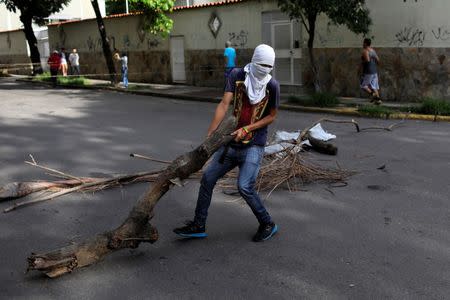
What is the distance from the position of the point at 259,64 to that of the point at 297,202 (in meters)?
2.10

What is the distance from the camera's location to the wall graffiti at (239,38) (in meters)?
18.4

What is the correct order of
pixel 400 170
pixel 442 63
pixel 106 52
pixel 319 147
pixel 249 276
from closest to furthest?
pixel 249 276
pixel 400 170
pixel 319 147
pixel 442 63
pixel 106 52

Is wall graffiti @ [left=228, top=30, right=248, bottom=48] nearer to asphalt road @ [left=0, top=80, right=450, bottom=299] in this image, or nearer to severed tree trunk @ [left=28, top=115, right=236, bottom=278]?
asphalt road @ [left=0, top=80, right=450, bottom=299]

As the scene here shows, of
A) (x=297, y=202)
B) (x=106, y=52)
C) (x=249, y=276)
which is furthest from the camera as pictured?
(x=106, y=52)

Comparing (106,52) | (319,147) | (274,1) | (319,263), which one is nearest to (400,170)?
(319,147)

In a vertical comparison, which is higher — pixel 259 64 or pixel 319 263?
pixel 259 64

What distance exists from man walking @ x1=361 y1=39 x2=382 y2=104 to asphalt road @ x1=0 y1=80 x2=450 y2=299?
14.3ft

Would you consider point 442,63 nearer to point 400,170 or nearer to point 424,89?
point 424,89

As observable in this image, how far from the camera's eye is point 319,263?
424cm

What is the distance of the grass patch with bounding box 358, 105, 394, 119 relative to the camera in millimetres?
11940

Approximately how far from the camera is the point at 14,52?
119 feet

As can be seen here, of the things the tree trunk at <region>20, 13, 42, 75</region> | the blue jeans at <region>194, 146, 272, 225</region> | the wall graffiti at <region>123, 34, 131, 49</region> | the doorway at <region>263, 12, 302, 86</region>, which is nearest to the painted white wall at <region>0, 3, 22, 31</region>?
the tree trunk at <region>20, 13, 42, 75</region>

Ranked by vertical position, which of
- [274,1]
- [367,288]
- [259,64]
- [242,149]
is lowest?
[367,288]

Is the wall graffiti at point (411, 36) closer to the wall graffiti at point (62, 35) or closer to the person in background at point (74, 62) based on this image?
the person in background at point (74, 62)
